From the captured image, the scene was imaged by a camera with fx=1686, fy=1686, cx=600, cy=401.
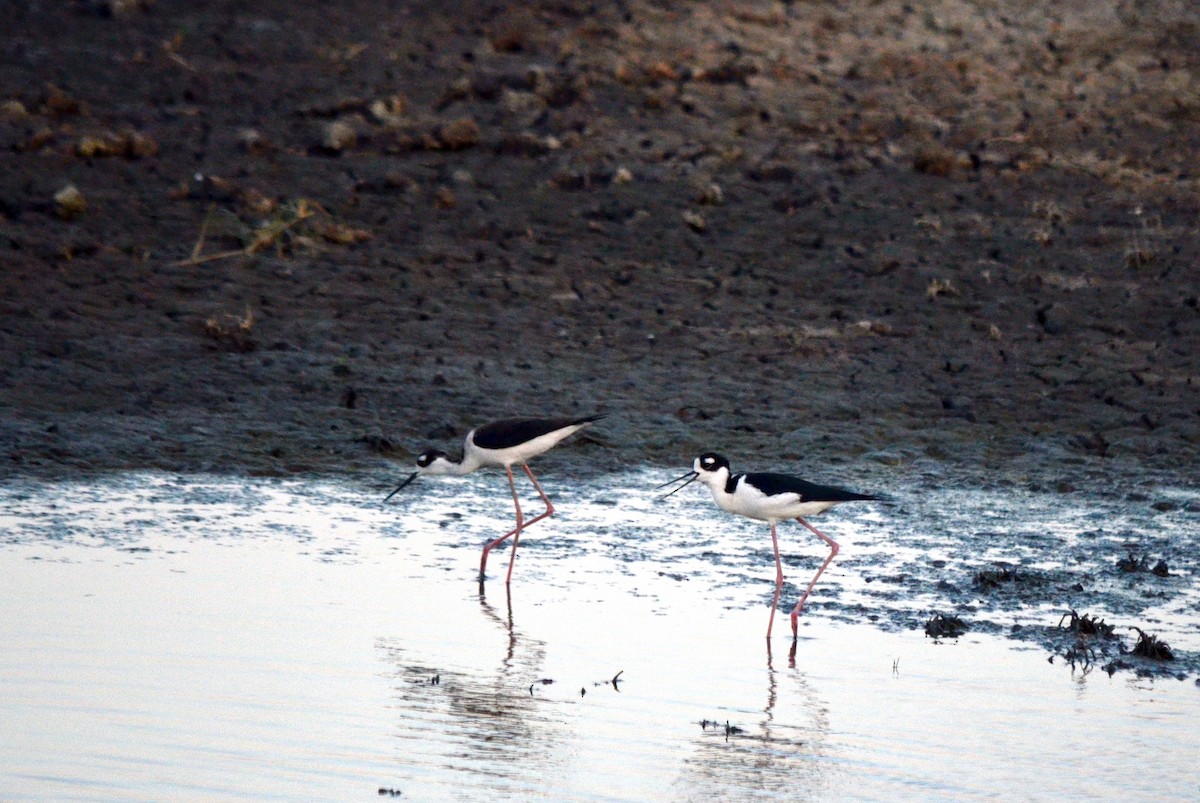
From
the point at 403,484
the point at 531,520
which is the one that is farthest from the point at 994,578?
the point at 403,484

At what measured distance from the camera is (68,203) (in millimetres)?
11867

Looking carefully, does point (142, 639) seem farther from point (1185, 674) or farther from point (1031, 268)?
point (1031, 268)

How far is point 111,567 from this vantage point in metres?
7.43

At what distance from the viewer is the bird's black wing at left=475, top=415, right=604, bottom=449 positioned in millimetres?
8508

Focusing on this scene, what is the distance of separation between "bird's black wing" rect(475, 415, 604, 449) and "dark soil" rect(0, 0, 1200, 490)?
4.13 ft

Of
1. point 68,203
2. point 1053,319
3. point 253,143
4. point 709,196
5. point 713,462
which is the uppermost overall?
point 253,143

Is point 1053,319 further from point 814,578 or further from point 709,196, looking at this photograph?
point 814,578

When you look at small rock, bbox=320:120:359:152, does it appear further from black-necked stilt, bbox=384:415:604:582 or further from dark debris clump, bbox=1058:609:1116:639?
dark debris clump, bbox=1058:609:1116:639

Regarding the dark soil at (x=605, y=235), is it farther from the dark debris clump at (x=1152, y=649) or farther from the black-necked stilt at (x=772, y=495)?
the dark debris clump at (x=1152, y=649)

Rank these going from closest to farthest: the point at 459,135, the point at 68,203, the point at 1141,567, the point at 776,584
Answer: the point at 776,584, the point at 1141,567, the point at 68,203, the point at 459,135

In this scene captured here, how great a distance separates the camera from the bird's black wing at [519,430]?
851 centimetres

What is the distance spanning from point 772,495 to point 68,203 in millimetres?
6483

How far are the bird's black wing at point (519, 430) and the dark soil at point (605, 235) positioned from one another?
4.13 ft

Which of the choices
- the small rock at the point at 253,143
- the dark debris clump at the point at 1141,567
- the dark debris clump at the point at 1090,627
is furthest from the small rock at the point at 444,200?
the dark debris clump at the point at 1090,627
